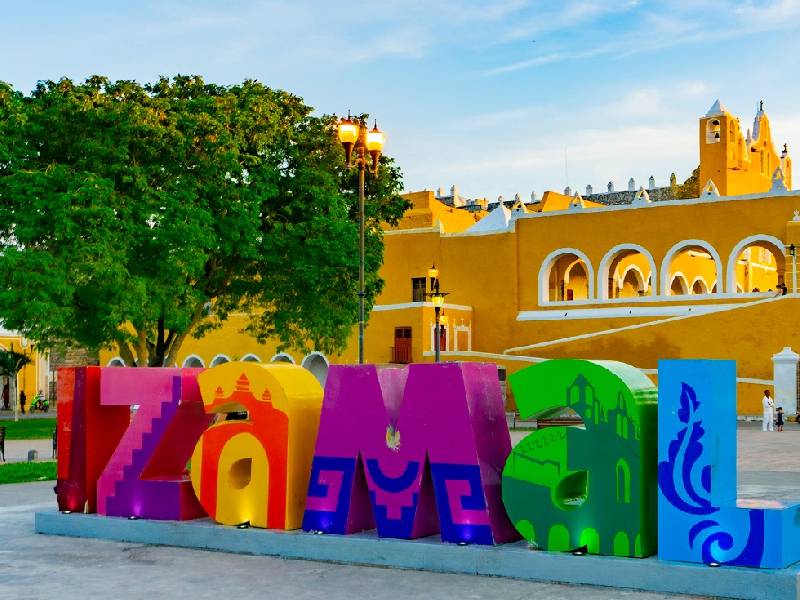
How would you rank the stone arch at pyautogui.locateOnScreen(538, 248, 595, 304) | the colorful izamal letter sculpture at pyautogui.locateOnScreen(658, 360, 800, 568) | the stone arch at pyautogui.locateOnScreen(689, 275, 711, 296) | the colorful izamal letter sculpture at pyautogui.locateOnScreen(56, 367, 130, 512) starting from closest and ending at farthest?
A: the colorful izamal letter sculpture at pyautogui.locateOnScreen(658, 360, 800, 568), the colorful izamal letter sculpture at pyautogui.locateOnScreen(56, 367, 130, 512), the stone arch at pyautogui.locateOnScreen(538, 248, 595, 304), the stone arch at pyautogui.locateOnScreen(689, 275, 711, 296)

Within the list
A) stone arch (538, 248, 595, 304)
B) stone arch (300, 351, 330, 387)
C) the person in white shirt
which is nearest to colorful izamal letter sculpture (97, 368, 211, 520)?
the person in white shirt

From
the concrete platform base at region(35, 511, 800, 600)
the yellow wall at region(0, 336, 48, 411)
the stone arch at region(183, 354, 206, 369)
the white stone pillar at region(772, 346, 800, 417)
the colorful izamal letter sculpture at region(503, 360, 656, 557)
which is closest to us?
the concrete platform base at region(35, 511, 800, 600)

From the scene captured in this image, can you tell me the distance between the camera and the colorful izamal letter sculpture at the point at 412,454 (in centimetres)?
818

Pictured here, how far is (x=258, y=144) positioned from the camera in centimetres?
2778

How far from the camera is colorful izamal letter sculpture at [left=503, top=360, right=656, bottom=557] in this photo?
298 inches

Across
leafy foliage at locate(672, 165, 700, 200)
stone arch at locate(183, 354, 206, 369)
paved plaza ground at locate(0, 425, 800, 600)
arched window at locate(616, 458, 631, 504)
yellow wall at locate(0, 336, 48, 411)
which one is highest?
leafy foliage at locate(672, 165, 700, 200)

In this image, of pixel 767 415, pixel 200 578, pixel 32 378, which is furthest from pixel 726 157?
pixel 200 578

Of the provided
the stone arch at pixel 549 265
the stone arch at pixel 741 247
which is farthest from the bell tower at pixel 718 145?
the stone arch at pixel 741 247

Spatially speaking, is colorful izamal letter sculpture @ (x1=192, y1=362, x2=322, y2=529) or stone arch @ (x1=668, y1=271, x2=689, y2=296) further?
stone arch @ (x1=668, y1=271, x2=689, y2=296)

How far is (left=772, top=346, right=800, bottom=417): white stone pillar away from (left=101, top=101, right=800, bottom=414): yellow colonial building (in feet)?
0.20

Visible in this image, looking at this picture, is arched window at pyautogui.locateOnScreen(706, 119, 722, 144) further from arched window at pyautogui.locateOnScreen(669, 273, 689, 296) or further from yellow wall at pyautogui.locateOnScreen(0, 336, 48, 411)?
yellow wall at pyautogui.locateOnScreen(0, 336, 48, 411)

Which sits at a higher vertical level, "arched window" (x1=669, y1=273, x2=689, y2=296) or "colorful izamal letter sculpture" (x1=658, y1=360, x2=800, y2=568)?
"arched window" (x1=669, y1=273, x2=689, y2=296)

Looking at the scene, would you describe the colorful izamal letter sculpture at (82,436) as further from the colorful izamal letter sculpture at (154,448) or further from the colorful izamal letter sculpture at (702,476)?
the colorful izamal letter sculpture at (702,476)

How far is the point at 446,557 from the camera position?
7965 millimetres
